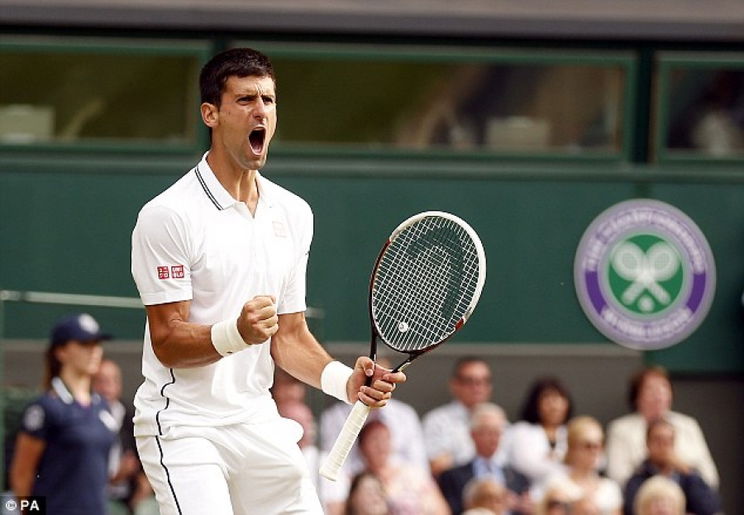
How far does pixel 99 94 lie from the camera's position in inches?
439

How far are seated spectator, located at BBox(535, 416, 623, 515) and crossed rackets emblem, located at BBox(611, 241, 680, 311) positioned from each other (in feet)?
5.13

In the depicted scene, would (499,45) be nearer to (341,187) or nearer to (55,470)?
(341,187)

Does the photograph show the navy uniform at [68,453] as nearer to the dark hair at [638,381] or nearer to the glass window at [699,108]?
the dark hair at [638,381]

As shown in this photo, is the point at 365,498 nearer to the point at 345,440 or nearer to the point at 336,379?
the point at 336,379

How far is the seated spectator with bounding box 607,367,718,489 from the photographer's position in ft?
35.0

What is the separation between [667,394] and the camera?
35.9ft

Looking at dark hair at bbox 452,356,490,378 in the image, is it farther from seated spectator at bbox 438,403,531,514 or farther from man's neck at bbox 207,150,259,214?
man's neck at bbox 207,150,259,214

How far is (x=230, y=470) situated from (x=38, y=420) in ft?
9.27

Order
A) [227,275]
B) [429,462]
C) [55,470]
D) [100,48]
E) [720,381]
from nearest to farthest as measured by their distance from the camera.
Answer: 1. [227,275]
2. [55,470]
3. [429,462]
4. [100,48]
5. [720,381]

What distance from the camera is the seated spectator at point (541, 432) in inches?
408

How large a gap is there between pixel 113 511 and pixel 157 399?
2.98 metres

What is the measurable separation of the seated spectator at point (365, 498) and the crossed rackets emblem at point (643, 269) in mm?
2719

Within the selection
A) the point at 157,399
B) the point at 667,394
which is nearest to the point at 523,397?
the point at 667,394

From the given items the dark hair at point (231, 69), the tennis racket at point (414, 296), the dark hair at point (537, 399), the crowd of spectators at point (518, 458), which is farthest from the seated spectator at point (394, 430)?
the dark hair at point (231, 69)
